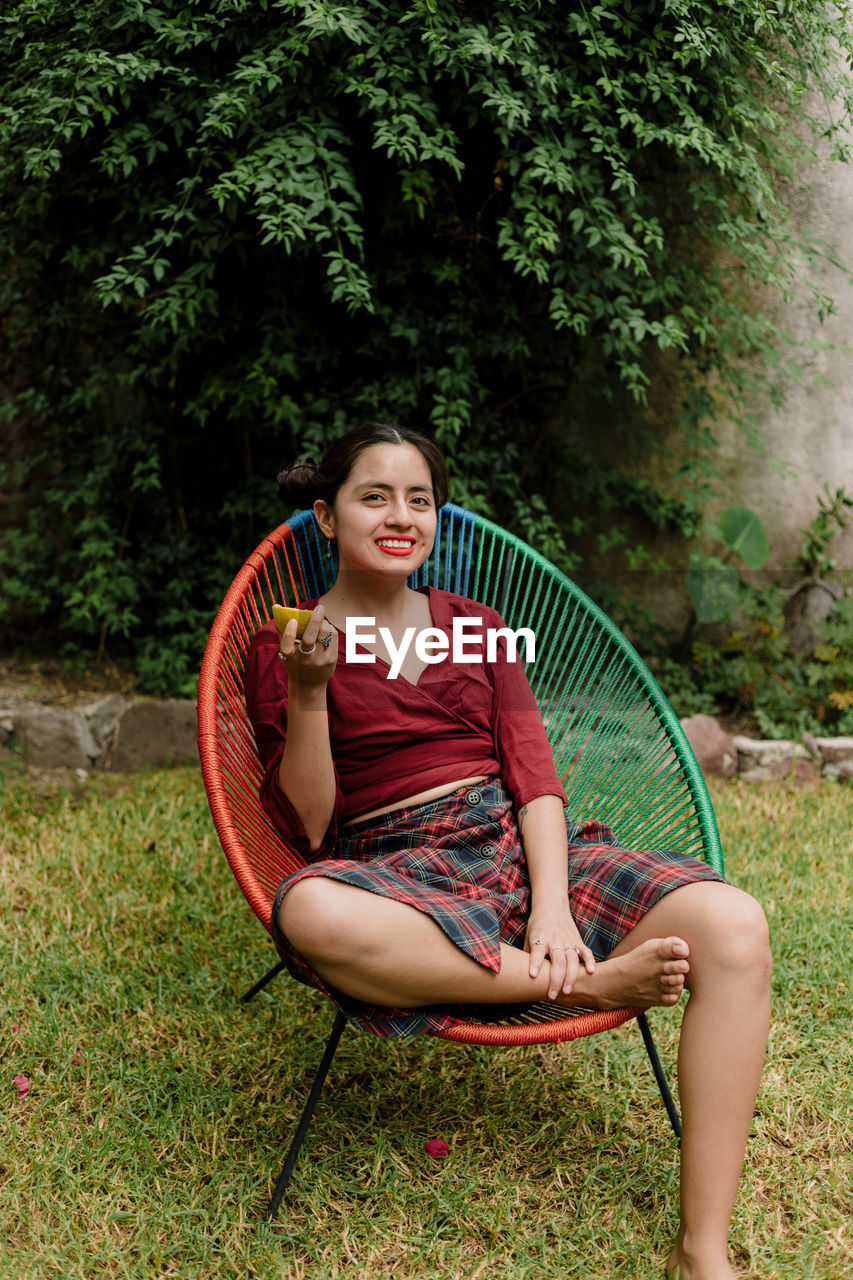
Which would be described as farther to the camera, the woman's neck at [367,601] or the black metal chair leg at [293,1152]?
the woman's neck at [367,601]

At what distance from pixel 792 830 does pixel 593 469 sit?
4.80 feet

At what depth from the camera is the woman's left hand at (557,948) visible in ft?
4.78

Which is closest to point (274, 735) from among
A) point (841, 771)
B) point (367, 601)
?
point (367, 601)

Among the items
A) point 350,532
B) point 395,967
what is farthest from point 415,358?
point 395,967

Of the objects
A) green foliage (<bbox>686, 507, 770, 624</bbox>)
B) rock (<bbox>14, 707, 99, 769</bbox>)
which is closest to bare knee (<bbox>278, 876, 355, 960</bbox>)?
rock (<bbox>14, 707, 99, 769</bbox>)

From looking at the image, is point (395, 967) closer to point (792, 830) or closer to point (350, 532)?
point (350, 532)

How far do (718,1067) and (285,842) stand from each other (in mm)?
768

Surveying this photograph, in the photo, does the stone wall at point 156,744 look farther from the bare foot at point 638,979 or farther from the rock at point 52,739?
the bare foot at point 638,979

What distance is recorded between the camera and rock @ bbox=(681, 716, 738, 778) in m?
3.24

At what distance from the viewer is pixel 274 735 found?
1.66 m

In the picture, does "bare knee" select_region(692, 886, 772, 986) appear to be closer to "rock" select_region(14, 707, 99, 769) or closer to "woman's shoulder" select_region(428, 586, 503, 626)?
"woman's shoulder" select_region(428, 586, 503, 626)

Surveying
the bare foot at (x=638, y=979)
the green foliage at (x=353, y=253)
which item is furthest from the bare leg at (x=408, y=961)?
the green foliage at (x=353, y=253)

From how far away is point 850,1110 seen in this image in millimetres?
1743

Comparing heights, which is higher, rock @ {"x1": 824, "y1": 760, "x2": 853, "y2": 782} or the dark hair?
the dark hair
